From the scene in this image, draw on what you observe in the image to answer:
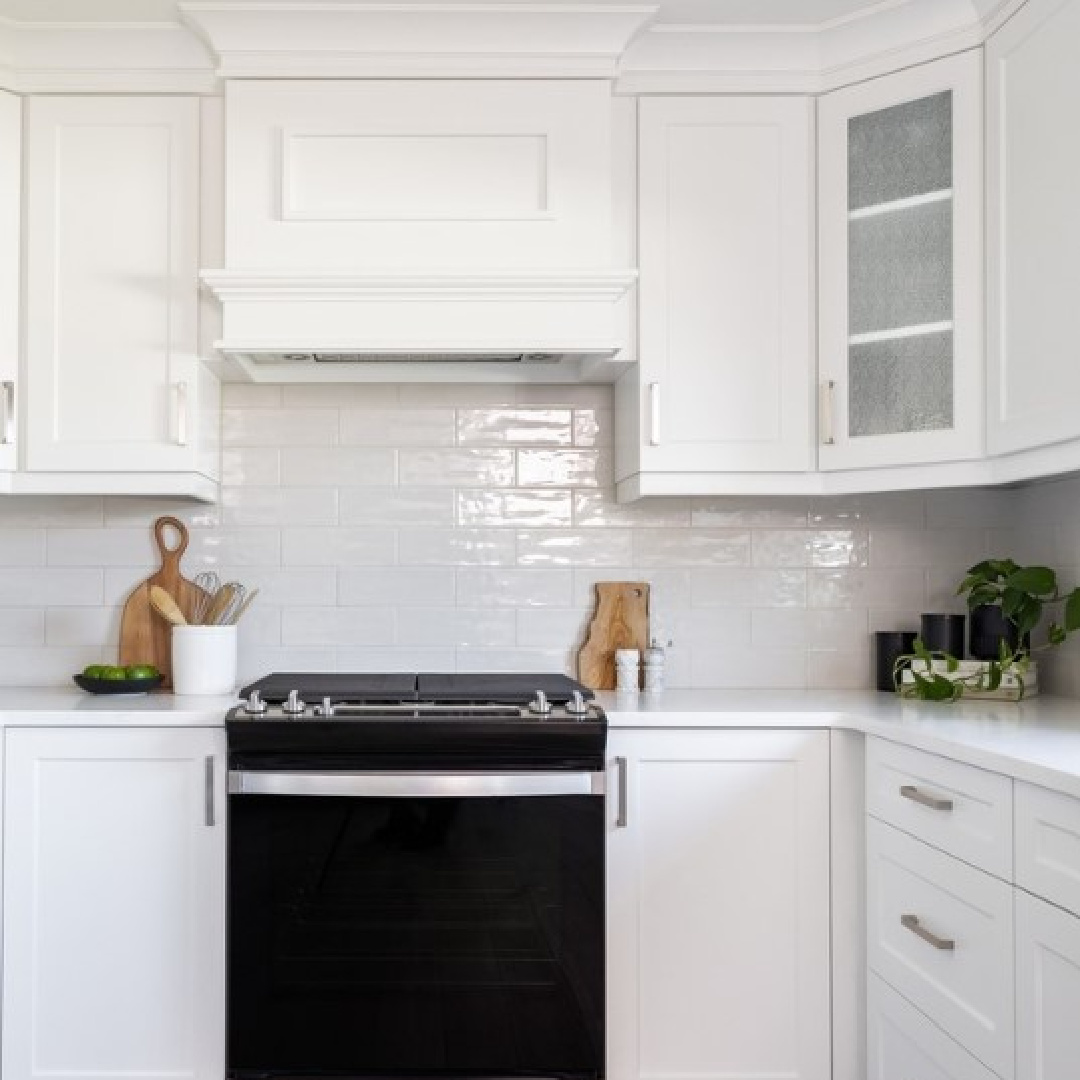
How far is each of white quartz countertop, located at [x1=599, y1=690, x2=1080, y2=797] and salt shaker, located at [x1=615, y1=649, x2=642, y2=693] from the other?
0.22 feet

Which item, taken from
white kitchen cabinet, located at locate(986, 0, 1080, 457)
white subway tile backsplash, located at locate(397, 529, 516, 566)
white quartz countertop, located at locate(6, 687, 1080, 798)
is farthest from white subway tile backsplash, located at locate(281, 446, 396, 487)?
white kitchen cabinet, located at locate(986, 0, 1080, 457)

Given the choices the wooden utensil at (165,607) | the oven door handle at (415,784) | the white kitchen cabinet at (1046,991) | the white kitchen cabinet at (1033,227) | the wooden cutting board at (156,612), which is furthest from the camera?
the wooden cutting board at (156,612)

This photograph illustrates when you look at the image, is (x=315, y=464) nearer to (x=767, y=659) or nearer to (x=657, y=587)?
(x=657, y=587)

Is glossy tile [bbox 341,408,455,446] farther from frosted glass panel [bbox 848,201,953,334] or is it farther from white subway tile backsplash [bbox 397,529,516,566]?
frosted glass panel [bbox 848,201,953,334]

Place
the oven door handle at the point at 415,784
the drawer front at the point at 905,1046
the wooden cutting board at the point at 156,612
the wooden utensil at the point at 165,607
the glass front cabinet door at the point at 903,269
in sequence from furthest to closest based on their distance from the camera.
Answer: the wooden cutting board at the point at 156,612
the wooden utensil at the point at 165,607
the glass front cabinet door at the point at 903,269
the oven door handle at the point at 415,784
the drawer front at the point at 905,1046

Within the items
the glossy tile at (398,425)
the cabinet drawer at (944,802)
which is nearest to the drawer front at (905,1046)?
the cabinet drawer at (944,802)

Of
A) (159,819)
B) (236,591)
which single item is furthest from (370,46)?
(159,819)

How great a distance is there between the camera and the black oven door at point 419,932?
2.22m

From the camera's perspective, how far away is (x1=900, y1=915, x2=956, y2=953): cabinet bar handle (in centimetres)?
186

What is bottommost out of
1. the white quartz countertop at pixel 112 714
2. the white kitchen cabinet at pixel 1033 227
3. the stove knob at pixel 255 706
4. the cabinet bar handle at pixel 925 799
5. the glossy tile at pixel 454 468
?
the cabinet bar handle at pixel 925 799

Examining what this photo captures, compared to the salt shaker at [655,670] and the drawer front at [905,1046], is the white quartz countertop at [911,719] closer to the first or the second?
the salt shaker at [655,670]

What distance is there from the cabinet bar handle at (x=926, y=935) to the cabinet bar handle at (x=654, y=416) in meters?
1.13

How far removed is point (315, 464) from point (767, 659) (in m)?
1.28

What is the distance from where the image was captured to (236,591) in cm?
271
